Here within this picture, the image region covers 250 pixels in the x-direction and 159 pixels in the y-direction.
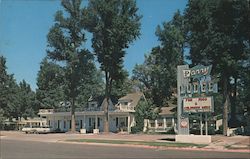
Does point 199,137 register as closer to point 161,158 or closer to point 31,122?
point 161,158

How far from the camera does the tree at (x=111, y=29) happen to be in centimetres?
5506

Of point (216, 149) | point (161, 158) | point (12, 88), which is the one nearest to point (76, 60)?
point (12, 88)

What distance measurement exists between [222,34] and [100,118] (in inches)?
1096

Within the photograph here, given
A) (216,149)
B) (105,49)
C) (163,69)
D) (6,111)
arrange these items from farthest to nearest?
(6,111) < (163,69) < (105,49) < (216,149)

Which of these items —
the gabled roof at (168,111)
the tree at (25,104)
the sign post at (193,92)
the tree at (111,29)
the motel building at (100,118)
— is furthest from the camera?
the tree at (25,104)

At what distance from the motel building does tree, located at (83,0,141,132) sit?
23.9 ft

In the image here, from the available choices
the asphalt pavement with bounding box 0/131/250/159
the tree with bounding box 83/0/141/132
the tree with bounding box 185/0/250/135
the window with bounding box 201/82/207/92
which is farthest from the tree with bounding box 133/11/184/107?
the asphalt pavement with bounding box 0/131/250/159

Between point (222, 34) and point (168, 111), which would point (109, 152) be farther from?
point (168, 111)

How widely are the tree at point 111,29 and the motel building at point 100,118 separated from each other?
23.9 ft

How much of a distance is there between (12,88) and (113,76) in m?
29.7

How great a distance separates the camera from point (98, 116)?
65.7m

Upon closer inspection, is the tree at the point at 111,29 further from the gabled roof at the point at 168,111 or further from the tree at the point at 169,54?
the gabled roof at the point at 168,111

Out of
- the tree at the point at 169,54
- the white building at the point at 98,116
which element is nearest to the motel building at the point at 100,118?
the white building at the point at 98,116

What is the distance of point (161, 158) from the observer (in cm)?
2091
